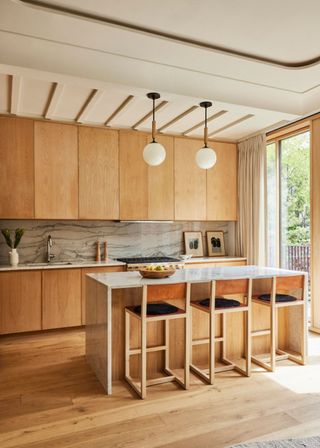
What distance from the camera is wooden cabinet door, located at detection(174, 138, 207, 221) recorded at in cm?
537

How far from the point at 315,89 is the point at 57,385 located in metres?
3.79

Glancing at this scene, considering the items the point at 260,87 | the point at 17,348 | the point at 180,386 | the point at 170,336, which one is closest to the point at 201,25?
the point at 260,87

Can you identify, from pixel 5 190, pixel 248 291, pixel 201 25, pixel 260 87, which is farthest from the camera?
pixel 5 190

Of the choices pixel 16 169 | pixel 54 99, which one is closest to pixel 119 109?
pixel 54 99

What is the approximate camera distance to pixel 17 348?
3910 mm

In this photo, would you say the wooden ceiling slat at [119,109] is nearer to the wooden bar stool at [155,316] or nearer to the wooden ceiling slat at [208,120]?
the wooden ceiling slat at [208,120]

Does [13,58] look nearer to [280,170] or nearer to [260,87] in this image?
[260,87]

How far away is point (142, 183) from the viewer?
16.8 ft

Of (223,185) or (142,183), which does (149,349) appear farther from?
(223,185)

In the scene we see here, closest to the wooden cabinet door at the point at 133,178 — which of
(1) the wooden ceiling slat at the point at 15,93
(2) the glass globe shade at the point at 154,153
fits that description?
(1) the wooden ceiling slat at the point at 15,93

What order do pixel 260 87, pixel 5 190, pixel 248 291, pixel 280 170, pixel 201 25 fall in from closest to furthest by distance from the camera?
1. pixel 201 25
2. pixel 248 291
3. pixel 260 87
4. pixel 5 190
5. pixel 280 170

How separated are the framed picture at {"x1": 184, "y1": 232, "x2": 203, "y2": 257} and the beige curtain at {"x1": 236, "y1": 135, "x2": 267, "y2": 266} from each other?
0.61 meters

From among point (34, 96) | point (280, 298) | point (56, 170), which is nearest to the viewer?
point (280, 298)

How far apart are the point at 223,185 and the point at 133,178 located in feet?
4.96
